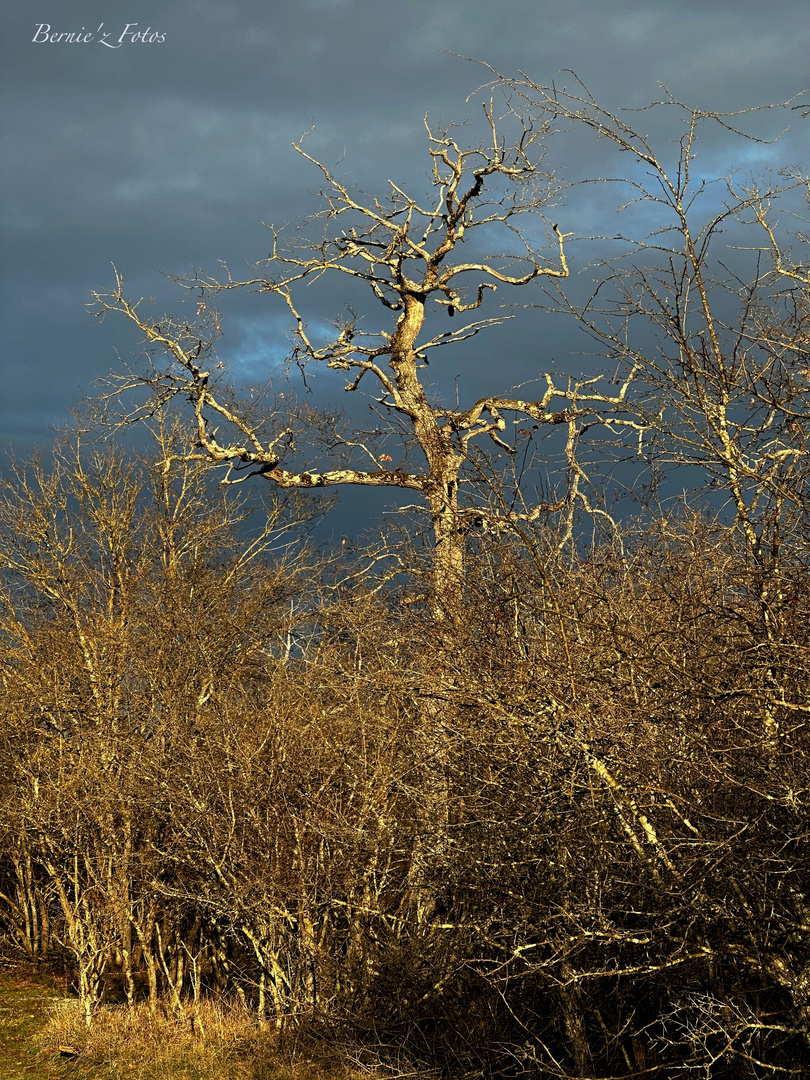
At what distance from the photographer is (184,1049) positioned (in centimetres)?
989

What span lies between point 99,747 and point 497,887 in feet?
24.3

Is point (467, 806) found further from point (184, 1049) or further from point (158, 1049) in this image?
point (158, 1049)

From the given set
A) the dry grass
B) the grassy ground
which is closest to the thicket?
the dry grass

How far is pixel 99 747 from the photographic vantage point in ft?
40.4

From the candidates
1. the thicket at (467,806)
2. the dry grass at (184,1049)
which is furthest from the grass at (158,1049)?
the thicket at (467,806)

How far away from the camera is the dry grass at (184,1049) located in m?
8.73

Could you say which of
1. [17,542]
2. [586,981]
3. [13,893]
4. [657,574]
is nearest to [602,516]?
[657,574]

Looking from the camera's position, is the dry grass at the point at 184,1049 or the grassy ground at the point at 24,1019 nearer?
the dry grass at the point at 184,1049

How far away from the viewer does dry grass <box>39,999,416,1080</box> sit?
873cm

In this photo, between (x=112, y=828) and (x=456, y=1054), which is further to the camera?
(x=112, y=828)

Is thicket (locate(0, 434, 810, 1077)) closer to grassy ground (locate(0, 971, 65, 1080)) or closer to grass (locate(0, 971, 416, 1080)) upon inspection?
grass (locate(0, 971, 416, 1080))

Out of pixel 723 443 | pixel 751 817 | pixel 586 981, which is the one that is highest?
pixel 723 443

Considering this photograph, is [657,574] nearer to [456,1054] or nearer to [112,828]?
[456,1054]

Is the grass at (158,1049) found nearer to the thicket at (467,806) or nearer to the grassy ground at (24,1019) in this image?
the grassy ground at (24,1019)
